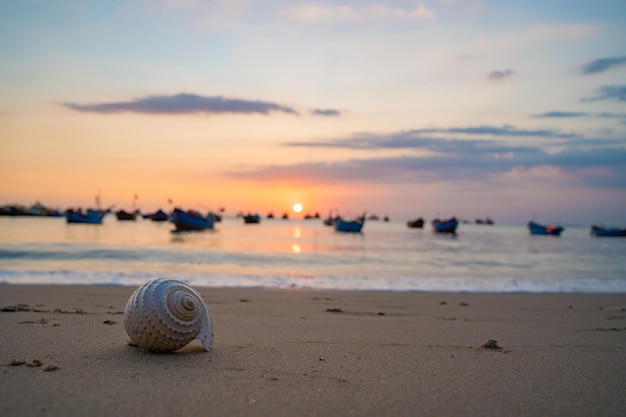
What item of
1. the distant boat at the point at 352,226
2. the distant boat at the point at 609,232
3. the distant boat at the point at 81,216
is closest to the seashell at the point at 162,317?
the distant boat at the point at 352,226

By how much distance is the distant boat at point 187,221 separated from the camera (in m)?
59.5

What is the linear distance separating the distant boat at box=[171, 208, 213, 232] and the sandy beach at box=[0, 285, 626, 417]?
5417cm

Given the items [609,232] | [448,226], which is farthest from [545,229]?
[448,226]

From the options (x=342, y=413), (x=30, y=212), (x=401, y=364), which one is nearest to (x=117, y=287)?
(x=401, y=364)

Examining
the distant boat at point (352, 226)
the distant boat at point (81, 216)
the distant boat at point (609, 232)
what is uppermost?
the distant boat at point (81, 216)

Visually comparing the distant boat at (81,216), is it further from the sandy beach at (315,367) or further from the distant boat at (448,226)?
the sandy beach at (315,367)

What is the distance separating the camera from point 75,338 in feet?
14.6

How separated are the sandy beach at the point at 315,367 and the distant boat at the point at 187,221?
54174 millimetres

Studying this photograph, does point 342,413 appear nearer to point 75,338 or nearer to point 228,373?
point 228,373

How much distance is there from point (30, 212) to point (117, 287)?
5499 inches

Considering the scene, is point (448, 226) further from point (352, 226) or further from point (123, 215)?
point (123, 215)

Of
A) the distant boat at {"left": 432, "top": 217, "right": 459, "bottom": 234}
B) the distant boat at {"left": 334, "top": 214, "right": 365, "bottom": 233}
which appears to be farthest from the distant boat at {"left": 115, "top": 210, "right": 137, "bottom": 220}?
the distant boat at {"left": 432, "top": 217, "right": 459, "bottom": 234}

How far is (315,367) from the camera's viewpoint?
3674 mm

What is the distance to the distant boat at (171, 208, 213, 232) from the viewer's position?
195ft
